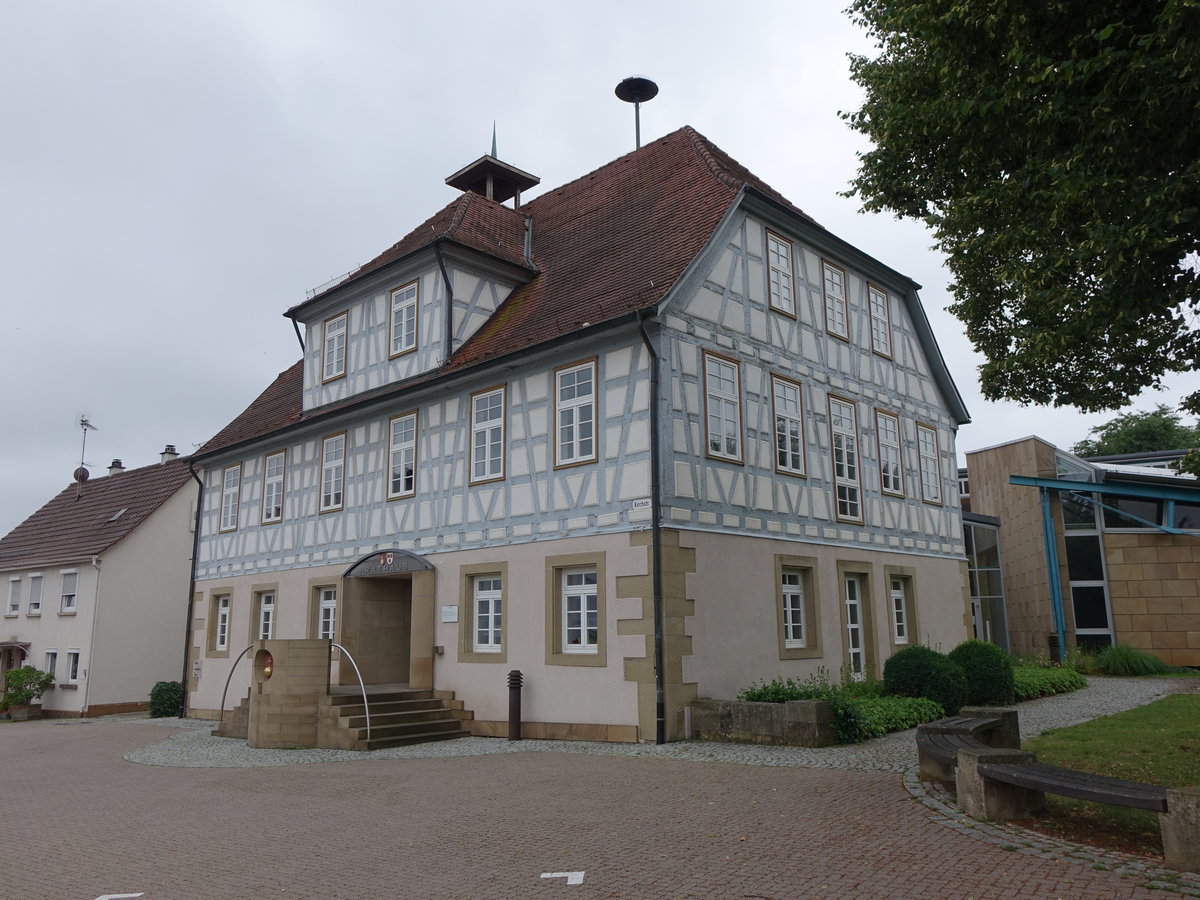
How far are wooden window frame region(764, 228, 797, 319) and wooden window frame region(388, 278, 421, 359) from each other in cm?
654

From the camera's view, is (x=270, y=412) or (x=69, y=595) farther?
(x=69, y=595)

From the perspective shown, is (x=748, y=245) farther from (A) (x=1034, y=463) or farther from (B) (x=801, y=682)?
(A) (x=1034, y=463)

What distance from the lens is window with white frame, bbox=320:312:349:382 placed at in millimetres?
20234

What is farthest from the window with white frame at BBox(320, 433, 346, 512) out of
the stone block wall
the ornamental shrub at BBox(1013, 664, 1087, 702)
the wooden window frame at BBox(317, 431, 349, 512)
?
the stone block wall

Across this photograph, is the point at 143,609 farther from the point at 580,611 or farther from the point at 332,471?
the point at 580,611

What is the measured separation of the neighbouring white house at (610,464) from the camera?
13836 mm

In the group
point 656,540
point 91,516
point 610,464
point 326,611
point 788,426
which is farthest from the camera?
point 91,516

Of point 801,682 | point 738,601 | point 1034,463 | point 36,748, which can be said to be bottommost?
point 36,748

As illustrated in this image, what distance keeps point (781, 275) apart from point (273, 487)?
39.8 ft

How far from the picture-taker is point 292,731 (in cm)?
1497

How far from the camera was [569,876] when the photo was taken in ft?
21.0

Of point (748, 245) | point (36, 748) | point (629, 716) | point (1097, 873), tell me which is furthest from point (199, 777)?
point (748, 245)

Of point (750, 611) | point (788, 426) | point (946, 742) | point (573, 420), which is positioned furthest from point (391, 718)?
point (946, 742)

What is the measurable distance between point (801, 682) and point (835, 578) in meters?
2.24
